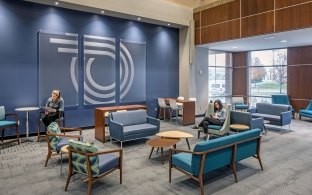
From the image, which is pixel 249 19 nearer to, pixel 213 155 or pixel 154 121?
pixel 154 121

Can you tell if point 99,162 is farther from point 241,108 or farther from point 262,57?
point 262,57

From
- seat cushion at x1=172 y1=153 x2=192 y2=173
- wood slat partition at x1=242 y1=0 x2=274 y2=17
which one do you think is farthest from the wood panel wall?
seat cushion at x1=172 y1=153 x2=192 y2=173

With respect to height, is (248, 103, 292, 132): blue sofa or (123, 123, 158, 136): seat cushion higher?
(248, 103, 292, 132): blue sofa

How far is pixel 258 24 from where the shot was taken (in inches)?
305

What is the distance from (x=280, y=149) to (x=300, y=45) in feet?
20.1

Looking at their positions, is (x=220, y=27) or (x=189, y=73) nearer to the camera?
(x=220, y=27)

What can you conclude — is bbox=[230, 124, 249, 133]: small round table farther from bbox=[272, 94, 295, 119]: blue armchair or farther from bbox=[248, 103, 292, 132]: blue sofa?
bbox=[272, 94, 295, 119]: blue armchair

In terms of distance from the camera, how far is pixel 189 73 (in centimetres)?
995

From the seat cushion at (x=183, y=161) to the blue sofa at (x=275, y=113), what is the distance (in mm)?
4868

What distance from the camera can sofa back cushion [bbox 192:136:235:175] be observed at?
340cm

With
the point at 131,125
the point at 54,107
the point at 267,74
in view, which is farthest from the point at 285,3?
the point at 54,107

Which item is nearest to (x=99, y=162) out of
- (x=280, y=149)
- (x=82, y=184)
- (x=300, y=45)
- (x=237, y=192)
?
(x=82, y=184)

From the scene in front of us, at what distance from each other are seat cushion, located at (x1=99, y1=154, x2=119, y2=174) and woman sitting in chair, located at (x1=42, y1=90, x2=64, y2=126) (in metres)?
3.39

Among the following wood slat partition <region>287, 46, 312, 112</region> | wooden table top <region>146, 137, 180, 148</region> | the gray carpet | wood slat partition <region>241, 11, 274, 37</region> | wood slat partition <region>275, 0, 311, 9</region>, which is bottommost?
the gray carpet
